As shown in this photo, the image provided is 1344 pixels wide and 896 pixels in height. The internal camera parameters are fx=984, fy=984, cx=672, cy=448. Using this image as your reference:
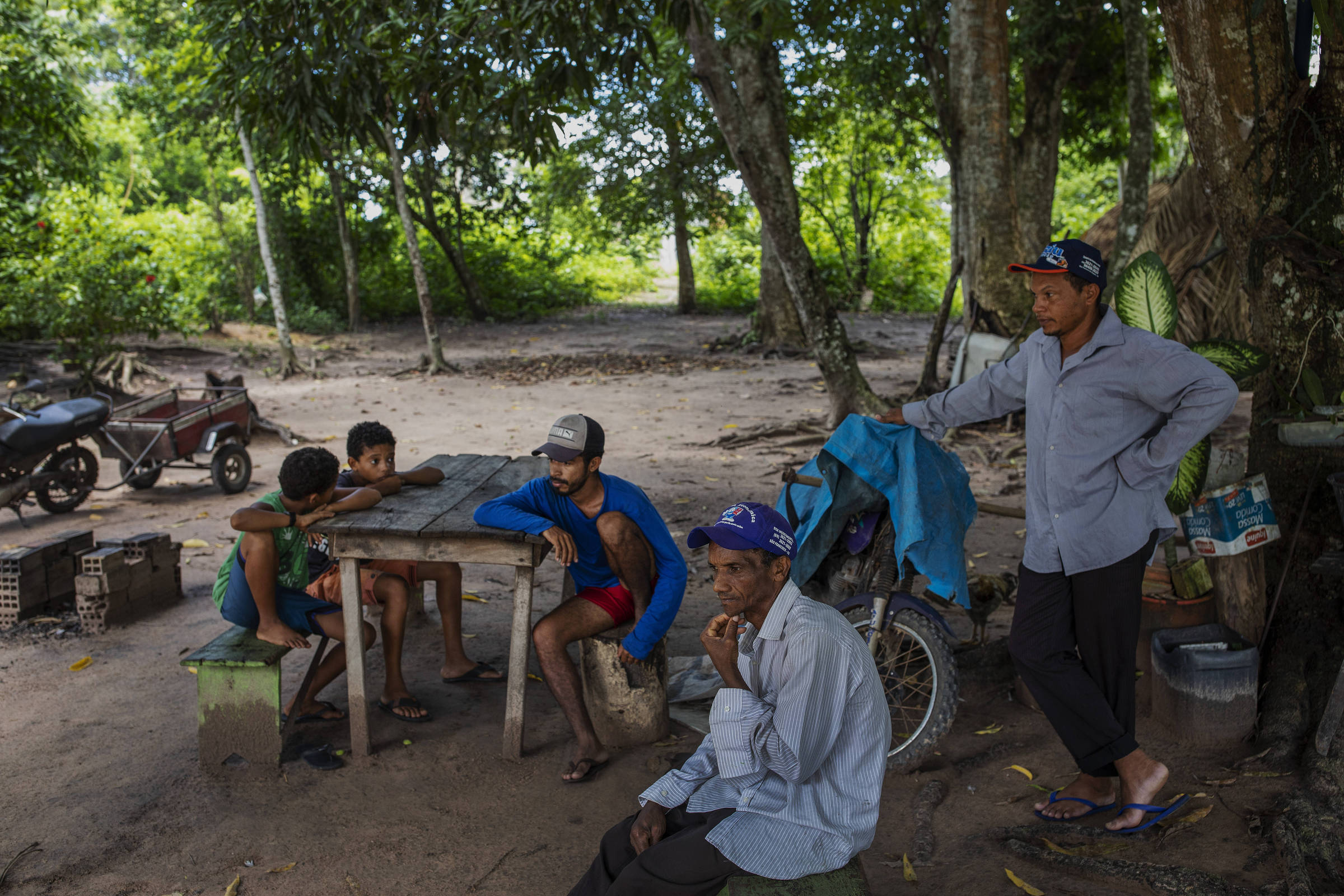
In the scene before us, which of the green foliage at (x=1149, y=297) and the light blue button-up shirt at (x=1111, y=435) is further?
the green foliage at (x=1149, y=297)

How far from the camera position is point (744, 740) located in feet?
7.34

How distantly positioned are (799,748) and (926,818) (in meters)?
1.44

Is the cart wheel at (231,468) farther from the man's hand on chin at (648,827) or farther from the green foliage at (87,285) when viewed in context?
the man's hand on chin at (648,827)

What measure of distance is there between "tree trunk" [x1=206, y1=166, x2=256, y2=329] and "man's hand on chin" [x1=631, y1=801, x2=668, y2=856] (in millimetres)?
21627

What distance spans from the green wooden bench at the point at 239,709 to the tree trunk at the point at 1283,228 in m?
3.62

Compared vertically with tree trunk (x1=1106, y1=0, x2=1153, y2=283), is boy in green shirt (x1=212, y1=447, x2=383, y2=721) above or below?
below

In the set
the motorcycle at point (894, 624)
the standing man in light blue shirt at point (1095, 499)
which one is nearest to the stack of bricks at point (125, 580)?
the motorcycle at point (894, 624)

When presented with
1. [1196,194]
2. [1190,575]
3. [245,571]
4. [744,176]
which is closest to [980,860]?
[1190,575]

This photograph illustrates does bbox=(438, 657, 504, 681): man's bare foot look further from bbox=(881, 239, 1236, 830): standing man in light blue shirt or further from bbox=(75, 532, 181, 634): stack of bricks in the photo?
bbox=(881, 239, 1236, 830): standing man in light blue shirt

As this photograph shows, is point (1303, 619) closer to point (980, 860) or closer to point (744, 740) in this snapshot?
point (980, 860)

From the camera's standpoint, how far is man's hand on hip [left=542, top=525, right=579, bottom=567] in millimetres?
3555

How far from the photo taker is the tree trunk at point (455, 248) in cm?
2119

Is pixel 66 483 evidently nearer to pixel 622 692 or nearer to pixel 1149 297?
pixel 622 692

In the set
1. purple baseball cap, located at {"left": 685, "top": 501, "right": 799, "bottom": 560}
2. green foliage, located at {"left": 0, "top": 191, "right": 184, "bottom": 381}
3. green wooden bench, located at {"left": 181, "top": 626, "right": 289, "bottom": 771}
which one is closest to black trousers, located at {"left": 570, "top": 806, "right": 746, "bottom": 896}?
purple baseball cap, located at {"left": 685, "top": 501, "right": 799, "bottom": 560}
